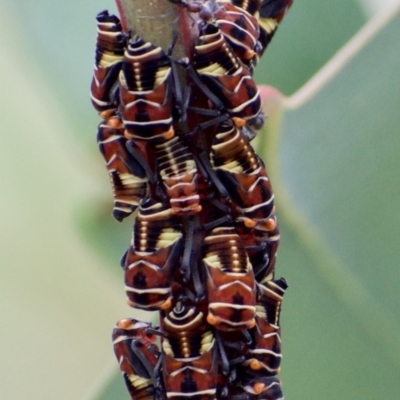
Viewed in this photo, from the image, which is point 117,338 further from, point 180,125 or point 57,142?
point 57,142

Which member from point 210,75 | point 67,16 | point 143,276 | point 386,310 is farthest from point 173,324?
point 67,16

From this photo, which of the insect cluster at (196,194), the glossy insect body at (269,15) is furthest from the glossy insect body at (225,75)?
the glossy insect body at (269,15)

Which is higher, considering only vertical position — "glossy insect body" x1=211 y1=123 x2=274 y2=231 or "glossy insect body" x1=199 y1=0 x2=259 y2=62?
"glossy insect body" x1=199 y1=0 x2=259 y2=62

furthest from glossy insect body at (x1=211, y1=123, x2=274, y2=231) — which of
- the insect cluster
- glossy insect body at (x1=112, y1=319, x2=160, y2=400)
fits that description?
glossy insect body at (x1=112, y1=319, x2=160, y2=400)

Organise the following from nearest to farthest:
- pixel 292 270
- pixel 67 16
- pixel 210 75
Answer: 1. pixel 210 75
2. pixel 292 270
3. pixel 67 16

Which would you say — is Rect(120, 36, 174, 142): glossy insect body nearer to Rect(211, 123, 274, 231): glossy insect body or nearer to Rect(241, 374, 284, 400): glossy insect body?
Rect(211, 123, 274, 231): glossy insect body

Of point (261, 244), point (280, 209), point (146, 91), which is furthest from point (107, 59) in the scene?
point (280, 209)
